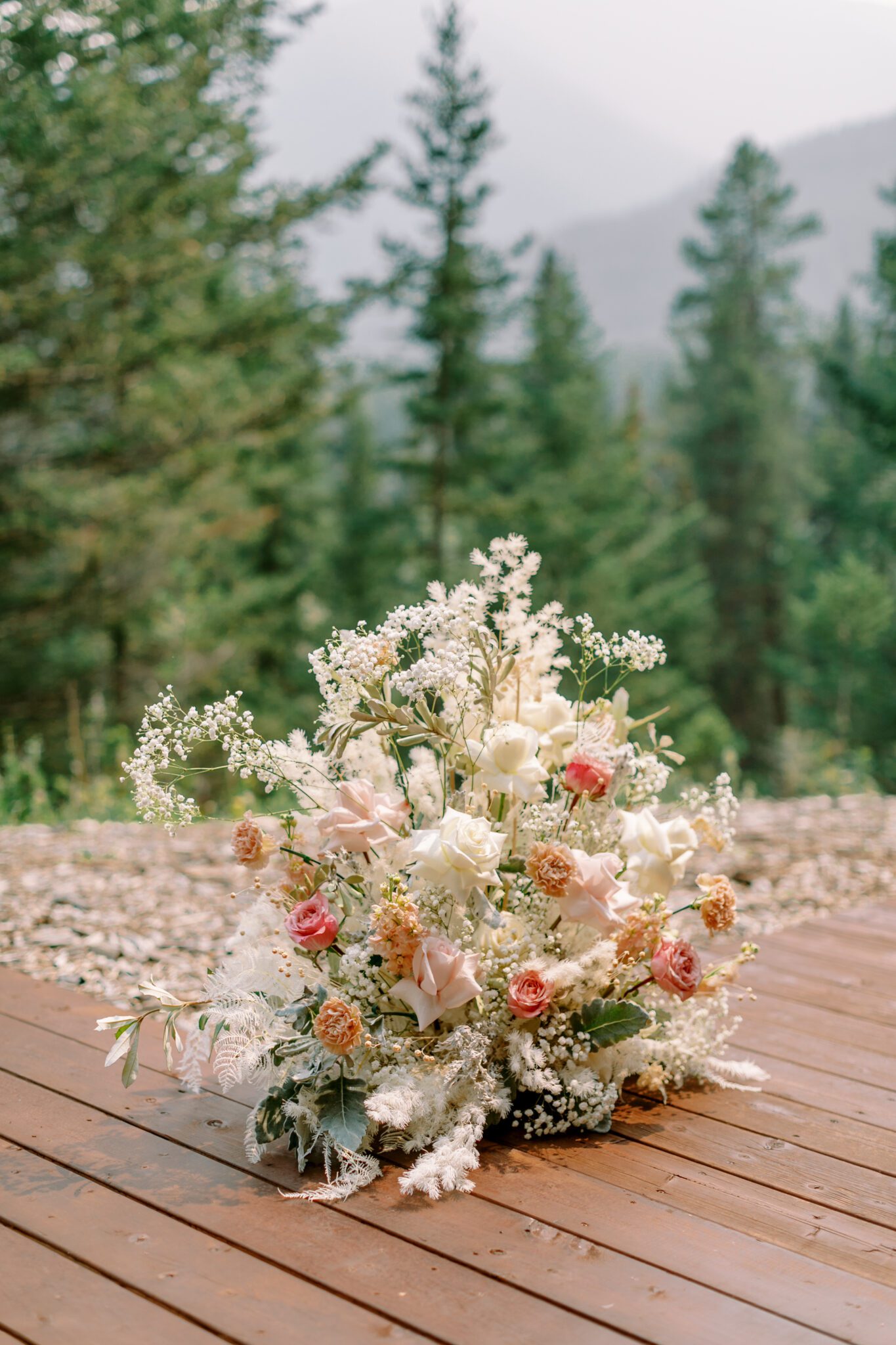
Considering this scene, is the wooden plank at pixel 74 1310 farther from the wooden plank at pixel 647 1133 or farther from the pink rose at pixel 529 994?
the pink rose at pixel 529 994

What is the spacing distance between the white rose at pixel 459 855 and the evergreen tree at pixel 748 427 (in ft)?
70.5

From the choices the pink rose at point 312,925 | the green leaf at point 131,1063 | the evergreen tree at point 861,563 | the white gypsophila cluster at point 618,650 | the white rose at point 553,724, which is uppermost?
the evergreen tree at point 861,563

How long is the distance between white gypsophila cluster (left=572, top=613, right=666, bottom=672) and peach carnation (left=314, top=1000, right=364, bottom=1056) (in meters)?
0.80

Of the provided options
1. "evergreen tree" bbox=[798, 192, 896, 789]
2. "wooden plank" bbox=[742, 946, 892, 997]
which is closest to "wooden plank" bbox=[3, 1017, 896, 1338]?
"wooden plank" bbox=[742, 946, 892, 997]

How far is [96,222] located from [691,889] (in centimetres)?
854

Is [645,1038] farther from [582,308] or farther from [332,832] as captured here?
[582,308]

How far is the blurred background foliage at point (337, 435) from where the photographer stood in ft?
30.8

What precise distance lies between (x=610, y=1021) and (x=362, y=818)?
601mm

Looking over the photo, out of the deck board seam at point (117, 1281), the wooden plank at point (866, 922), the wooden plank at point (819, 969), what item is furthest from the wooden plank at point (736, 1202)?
the wooden plank at point (866, 922)

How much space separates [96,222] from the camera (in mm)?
9867

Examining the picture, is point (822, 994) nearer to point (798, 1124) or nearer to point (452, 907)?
point (798, 1124)

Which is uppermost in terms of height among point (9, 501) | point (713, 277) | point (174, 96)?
point (713, 277)

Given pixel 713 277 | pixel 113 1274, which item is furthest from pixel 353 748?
pixel 713 277

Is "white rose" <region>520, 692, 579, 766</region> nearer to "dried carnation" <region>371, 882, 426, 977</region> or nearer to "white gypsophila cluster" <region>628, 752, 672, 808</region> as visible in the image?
"white gypsophila cluster" <region>628, 752, 672, 808</region>
